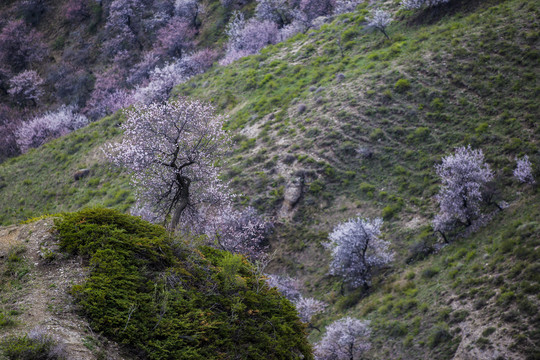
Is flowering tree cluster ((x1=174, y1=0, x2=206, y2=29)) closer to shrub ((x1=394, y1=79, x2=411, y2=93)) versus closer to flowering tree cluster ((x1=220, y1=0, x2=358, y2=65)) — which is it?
flowering tree cluster ((x1=220, y1=0, x2=358, y2=65))

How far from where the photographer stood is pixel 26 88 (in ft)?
168

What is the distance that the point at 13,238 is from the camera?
6.96 m

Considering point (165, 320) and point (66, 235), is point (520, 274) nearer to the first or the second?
point (165, 320)

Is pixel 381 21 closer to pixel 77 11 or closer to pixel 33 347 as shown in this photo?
pixel 33 347

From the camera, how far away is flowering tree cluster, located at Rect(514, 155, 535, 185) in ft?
54.4

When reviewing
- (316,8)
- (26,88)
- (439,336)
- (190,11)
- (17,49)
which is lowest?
(439,336)

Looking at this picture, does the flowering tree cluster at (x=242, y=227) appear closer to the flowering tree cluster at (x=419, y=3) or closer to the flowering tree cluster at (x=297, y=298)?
the flowering tree cluster at (x=297, y=298)

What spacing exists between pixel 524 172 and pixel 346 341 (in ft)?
32.6

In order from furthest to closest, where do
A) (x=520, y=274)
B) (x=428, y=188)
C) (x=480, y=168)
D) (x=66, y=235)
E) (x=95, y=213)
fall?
(x=428, y=188)
(x=480, y=168)
(x=520, y=274)
(x=95, y=213)
(x=66, y=235)

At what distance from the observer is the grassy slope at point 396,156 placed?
1392 cm

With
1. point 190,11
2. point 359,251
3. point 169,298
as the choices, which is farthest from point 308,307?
point 190,11

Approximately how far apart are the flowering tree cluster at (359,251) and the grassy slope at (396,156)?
63cm

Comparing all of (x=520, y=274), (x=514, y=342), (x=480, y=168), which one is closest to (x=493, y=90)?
(x=480, y=168)

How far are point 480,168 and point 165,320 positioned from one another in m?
15.7
